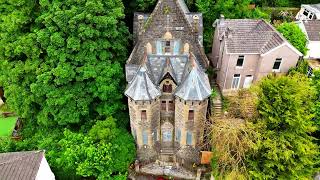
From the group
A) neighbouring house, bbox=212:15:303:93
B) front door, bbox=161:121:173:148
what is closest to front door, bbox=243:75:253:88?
neighbouring house, bbox=212:15:303:93

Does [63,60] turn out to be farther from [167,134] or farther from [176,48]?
[167,134]

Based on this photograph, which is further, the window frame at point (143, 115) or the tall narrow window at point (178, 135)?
the tall narrow window at point (178, 135)

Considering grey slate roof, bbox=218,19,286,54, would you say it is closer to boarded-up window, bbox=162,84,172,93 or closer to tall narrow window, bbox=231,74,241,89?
tall narrow window, bbox=231,74,241,89

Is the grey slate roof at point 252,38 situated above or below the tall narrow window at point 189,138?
above

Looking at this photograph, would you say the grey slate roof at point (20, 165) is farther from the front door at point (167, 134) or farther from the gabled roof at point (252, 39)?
the gabled roof at point (252, 39)

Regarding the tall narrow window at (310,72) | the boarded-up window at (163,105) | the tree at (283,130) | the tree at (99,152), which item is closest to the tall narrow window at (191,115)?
the boarded-up window at (163,105)

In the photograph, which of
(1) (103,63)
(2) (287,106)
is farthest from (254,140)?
(1) (103,63)

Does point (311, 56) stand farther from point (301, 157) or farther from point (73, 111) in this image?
point (73, 111)
